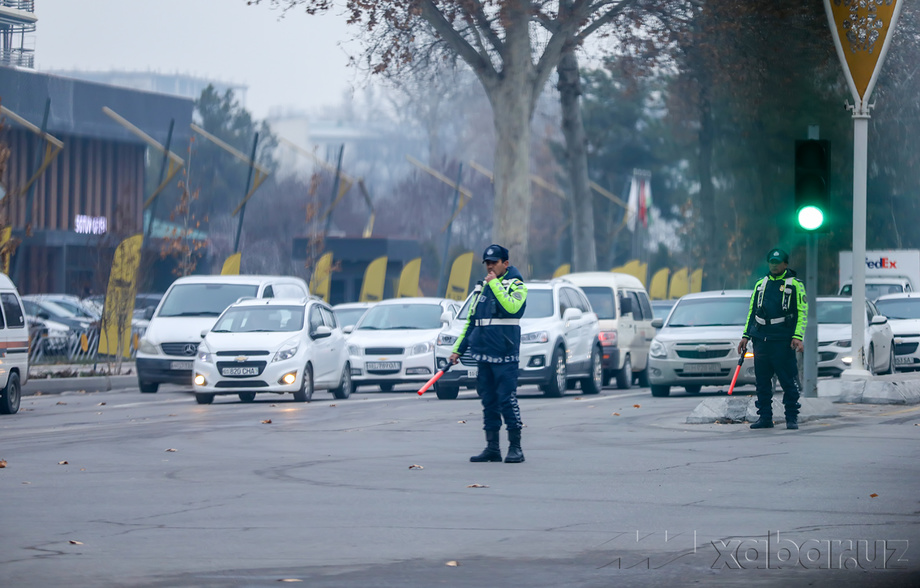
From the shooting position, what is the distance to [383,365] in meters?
26.3

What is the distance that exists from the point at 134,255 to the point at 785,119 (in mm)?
14594

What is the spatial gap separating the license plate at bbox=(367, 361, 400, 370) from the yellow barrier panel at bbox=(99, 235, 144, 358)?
7.00m

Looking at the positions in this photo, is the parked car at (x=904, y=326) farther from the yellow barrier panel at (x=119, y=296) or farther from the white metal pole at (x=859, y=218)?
the yellow barrier panel at (x=119, y=296)

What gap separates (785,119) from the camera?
111 feet

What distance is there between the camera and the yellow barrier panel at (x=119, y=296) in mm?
30938

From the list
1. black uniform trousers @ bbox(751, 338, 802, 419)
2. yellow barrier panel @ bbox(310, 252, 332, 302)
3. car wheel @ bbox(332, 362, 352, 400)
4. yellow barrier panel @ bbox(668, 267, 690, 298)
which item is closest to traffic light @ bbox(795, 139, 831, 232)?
black uniform trousers @ bbox(751, 338, 802, 419)

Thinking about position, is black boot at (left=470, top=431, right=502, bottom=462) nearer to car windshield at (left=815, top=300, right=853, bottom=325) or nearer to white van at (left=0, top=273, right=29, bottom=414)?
white van at (left=0, top=273, right=29, bottom=414)

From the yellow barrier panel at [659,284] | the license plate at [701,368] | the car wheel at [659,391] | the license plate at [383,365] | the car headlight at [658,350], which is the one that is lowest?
the car wheel at [659,391]

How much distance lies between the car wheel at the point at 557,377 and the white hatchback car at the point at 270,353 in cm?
336

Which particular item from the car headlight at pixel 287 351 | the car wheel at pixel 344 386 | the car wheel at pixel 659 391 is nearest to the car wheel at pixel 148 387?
the car wheel at pixel 344 386

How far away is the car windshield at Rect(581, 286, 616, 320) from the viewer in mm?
28234

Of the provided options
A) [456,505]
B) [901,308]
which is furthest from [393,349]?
[456,505]

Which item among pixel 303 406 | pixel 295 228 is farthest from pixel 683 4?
pixel 295 228

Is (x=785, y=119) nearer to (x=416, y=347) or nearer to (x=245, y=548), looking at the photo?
(x=416, y=347)
